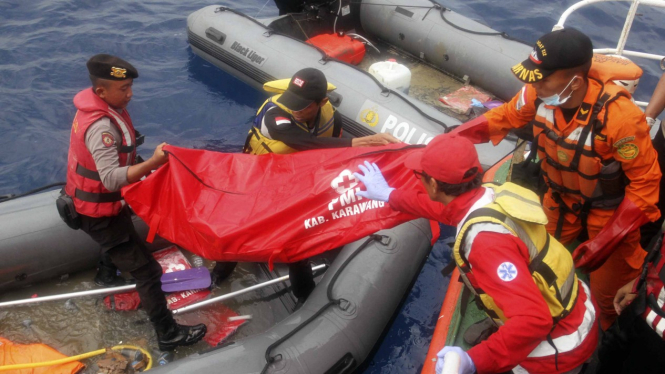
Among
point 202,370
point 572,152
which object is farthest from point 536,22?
point 202,370

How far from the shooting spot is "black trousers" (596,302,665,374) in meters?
2.07

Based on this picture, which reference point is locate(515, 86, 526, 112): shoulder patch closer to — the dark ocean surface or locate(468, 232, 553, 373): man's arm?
locate(468, 232, 553, 373): man's arm

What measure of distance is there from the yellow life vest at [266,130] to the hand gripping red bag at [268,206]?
298 mm

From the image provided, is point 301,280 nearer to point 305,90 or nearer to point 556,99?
point 305,90

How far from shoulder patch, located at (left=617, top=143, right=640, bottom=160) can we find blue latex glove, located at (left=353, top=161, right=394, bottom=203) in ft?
3.63

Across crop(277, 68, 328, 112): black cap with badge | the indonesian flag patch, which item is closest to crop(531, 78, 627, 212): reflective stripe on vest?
crop(277, 68, 328, 112): black cap with badge

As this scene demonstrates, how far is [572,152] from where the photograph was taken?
2.55 meters

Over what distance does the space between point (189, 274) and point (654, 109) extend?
126 inches

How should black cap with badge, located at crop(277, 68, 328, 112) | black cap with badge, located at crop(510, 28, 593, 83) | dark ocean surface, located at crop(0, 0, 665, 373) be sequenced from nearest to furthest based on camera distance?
black cap with badge, located at crop(510, 28, 593, 83) → black cap with badge, located at crop(277, 68, 328, 112) → dark ocean surface, located at crop(0, 0, 665, 373)

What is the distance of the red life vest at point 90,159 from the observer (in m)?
2.63

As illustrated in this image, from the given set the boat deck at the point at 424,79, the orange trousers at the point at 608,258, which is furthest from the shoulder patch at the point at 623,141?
the boat deck at the point at 424,79

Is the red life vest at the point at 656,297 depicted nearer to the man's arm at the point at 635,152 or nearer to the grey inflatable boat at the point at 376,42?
the man's arm at the point at 635,152

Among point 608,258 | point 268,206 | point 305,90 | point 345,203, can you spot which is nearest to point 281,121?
point 305,90

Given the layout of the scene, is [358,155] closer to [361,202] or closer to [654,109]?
[361,202]
